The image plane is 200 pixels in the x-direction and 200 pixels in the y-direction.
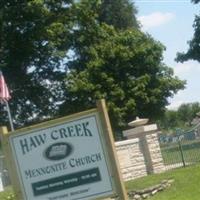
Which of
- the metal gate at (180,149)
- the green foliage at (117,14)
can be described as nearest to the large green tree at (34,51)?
the green foliage at (117,14)

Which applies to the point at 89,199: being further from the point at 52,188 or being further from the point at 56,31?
the point at 56,31

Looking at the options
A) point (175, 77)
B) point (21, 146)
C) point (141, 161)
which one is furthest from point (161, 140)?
point (175, 77)

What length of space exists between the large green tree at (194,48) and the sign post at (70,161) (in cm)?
2492

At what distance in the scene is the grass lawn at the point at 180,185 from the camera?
1354 centimetres

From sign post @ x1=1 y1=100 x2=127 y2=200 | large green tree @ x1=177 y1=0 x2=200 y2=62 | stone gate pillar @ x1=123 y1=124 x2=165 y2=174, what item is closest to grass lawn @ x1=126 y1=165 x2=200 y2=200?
stone gate pillar @ x1=123 y1=124 x2=165 y2=174

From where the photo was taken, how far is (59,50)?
3897 centimetres

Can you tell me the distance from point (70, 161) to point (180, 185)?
26.3 ft

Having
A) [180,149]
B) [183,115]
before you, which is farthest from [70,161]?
[183,115]

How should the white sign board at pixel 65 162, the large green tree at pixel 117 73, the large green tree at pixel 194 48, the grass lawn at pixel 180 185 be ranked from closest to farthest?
the white sign board at pixel 65 162 < the grass lawn at pixel 180 185 < the large green tree at pixel 194 48 < the large green tree at pixel 117 73

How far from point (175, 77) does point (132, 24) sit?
381 inches

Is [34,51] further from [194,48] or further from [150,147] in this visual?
[150,147]

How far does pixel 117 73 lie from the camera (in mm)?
40469

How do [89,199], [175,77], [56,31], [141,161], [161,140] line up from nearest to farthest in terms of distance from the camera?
[89,199] < [141,161] < [161,140] < [56,31] < [175,77]

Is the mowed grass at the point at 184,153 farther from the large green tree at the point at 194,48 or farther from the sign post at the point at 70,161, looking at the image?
the sign post at the point at 70,161
